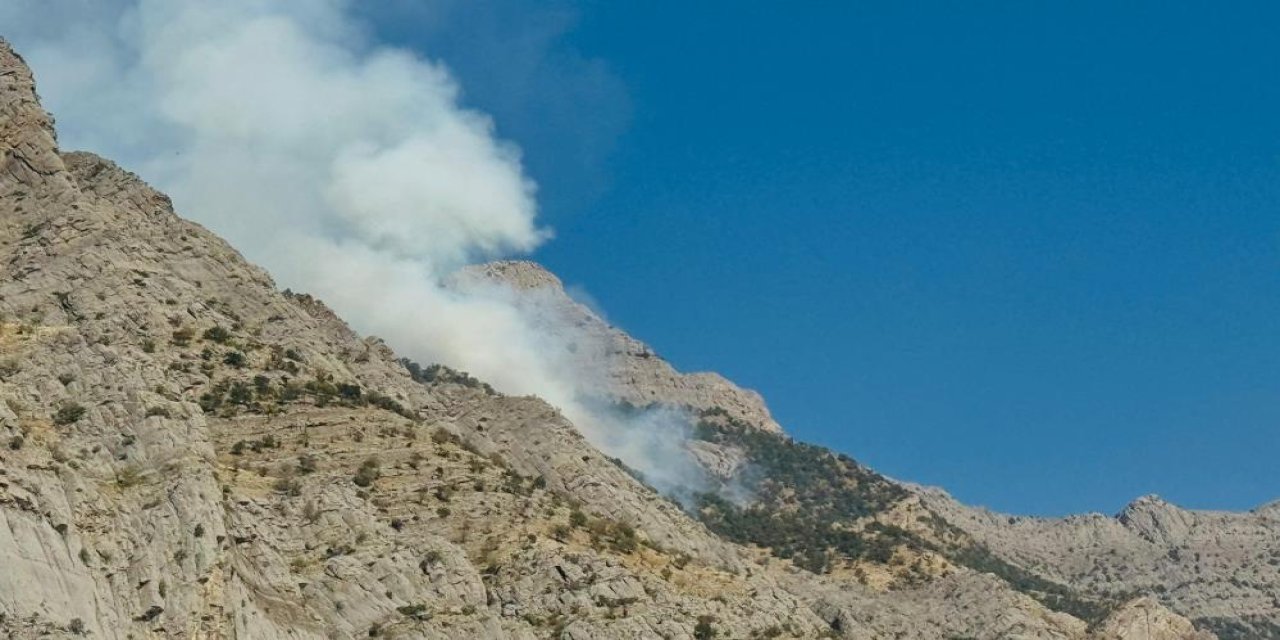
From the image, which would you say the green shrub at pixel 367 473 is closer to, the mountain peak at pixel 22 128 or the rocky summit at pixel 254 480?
the rocky summit at pixel 254 480

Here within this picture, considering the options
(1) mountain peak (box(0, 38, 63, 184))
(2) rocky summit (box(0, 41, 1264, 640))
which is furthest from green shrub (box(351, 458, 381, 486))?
(1) mountain peak (box(0, 38, 63, 184))

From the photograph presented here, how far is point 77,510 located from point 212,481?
9.83m

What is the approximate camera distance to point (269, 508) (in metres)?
99.4

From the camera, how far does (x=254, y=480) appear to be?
103938 mm

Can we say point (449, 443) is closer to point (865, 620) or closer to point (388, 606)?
point (388, 606)

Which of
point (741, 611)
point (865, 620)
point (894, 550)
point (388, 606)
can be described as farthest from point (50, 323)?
point (894, 550)

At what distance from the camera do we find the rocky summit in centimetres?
7944

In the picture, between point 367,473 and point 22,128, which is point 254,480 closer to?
point 367,473

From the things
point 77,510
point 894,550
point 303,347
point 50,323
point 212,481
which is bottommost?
point 77,510

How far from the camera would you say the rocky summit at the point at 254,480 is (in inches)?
3127

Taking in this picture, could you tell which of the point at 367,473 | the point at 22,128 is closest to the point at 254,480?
the point at 367,473

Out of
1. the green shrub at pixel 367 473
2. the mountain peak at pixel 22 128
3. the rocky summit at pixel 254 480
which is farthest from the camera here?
the mountain peak at pixel 22 128

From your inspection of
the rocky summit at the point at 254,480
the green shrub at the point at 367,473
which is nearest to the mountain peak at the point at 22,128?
the rocky summit at the point at 254,480

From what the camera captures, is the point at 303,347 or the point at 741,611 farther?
the point at 303,347
